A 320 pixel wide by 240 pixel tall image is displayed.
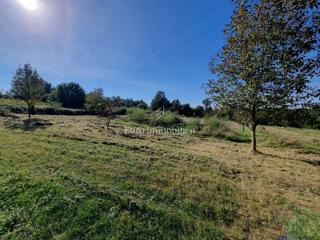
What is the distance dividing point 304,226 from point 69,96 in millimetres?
49163

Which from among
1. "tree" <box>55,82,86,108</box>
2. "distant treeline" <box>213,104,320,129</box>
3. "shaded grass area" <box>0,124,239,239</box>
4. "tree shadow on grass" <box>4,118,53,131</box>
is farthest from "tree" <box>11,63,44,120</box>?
"tree" <box>55,82,86,108</box>

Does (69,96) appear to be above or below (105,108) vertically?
above

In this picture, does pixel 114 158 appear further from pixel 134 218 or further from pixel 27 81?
pixel 27 81

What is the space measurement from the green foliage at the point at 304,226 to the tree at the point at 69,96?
4742cm

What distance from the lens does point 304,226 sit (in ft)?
10.1

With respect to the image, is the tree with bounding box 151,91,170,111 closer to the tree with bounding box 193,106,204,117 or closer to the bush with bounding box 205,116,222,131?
the tree with bounding box 193,106,204,117

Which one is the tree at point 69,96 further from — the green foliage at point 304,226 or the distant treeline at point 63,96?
the green foliage at point 304,226

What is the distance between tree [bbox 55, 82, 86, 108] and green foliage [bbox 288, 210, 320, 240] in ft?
156

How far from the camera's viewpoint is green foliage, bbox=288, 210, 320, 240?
9.12 ft

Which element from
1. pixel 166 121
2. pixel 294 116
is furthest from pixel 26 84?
pixel 294 116

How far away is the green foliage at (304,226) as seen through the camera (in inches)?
109

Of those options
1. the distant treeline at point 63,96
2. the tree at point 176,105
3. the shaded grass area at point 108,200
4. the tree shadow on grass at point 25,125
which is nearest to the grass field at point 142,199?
the shaded grass area at point 108,200

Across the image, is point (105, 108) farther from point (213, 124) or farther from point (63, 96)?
point (63, 96)

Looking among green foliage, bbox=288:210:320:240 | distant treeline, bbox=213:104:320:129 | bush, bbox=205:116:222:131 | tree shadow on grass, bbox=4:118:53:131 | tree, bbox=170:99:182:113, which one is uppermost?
tree, bbox=170:99:182:113
